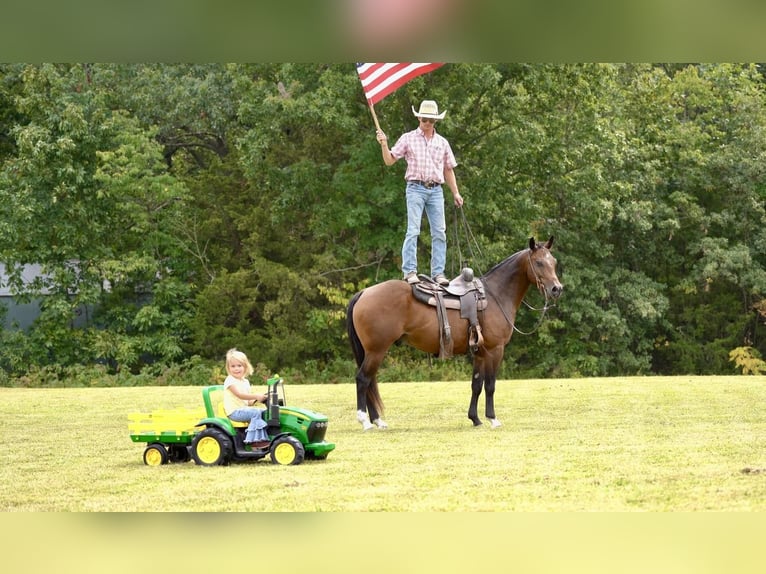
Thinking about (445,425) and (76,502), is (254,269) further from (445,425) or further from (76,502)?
(76,502)

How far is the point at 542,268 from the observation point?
10.3 metres

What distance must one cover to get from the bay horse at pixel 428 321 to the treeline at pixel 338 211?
1269 centimetres

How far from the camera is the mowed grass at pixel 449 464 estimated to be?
230 inches

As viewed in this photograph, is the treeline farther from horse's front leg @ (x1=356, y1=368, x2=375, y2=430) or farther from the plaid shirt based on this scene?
horse's front leg @ (x1=356, y1=368, x2=375, y2=430)

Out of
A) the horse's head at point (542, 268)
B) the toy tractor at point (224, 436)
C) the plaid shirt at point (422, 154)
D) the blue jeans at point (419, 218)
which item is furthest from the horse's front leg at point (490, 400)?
the toy tractor at point (224, 436)

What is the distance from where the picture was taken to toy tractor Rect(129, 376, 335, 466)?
762 cm

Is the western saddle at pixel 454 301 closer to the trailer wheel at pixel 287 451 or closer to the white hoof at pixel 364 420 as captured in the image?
the white hoof at pixel 364 420

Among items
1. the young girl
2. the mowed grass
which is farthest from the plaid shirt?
the young girl

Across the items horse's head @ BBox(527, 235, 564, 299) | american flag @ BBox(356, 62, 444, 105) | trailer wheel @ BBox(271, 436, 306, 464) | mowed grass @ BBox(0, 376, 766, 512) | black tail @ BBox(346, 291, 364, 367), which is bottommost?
mowed grass @ BBox(0, 376, 766, 512)

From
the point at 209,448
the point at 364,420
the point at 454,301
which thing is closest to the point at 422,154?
the point at 454,301

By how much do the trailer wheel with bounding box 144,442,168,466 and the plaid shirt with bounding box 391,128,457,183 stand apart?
3.63m

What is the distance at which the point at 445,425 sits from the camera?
1062 cm

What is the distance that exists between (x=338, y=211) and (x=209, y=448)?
16.6 m

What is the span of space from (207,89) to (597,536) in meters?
24.4
